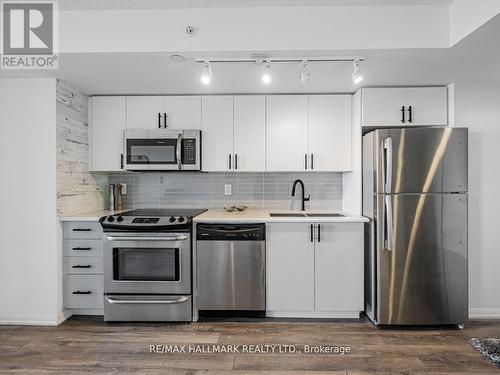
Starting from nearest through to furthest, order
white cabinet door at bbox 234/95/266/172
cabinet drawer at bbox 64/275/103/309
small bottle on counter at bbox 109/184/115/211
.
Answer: cabinet drawer at bbox 64/275/103/309 < white cabinet door at bbox 234/95/266/172 < small bottle on counter at bbox 109/184/115/211

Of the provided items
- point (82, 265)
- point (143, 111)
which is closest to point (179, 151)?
point (143, 111)

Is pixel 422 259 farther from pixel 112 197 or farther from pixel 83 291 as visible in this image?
pixel 112 197

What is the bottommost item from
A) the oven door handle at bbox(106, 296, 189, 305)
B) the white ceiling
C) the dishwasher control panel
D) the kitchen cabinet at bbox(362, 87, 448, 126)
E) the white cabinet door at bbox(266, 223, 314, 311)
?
the oven door handle at bbox(106, 296, 189, 305)

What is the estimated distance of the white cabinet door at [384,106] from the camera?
304cm

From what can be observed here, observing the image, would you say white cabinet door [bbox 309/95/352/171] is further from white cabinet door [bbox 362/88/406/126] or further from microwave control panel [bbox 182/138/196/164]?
microwave control panel [bbox 182/138/196/164]

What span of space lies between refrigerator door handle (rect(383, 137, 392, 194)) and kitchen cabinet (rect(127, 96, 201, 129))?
177 centimetres

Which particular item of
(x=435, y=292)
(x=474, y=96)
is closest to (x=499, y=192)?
(x=474, y=96)

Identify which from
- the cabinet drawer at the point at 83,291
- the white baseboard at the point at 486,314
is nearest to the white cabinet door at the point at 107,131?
the cabinet drawer at the point at 83,291

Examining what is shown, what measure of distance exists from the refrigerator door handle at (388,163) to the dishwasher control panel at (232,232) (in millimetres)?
1088

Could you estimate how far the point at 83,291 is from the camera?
296 centimetres

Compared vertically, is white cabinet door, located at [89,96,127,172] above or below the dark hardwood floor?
above

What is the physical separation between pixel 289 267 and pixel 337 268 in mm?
426

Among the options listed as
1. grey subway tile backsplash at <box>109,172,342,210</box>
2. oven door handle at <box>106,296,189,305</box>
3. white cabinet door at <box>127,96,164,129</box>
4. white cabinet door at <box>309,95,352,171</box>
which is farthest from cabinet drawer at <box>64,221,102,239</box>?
white cabinet door at <box>309,95,352,171</box>

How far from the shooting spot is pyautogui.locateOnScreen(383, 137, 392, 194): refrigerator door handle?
2.68 metres
